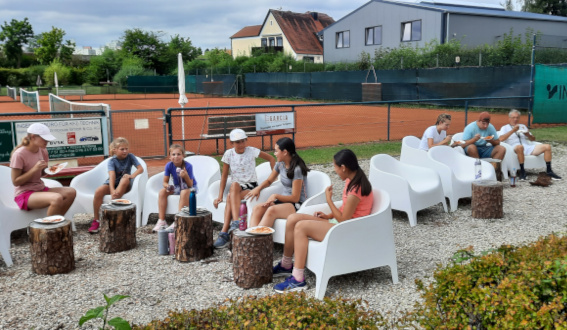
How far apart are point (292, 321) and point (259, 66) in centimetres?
4213

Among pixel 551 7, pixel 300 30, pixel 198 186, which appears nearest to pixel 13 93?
pixel 300 30

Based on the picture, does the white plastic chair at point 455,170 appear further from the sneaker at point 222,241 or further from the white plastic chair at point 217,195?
the sneaker at point 222,241

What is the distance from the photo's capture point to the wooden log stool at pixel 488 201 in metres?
6.66

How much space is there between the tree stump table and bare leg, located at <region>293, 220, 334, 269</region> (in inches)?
10.4

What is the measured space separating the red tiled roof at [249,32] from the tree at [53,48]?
22.9 metres

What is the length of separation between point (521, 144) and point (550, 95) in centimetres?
853

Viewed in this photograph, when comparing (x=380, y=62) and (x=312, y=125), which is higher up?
(x=380, y=62)

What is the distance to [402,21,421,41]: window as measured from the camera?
34219 millimetres

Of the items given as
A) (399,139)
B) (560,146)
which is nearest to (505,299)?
(560,146)

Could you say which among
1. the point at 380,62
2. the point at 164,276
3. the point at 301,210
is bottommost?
the point at 164,276

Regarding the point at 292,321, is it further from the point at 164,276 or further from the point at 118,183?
the point at 118,183

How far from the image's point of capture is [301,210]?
5.05m

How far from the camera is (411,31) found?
34844 millimetres

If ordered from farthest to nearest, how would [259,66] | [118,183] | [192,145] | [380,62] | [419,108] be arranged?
[259,66] < [380,62] < [419,108] < [192,145] < [118,183]
